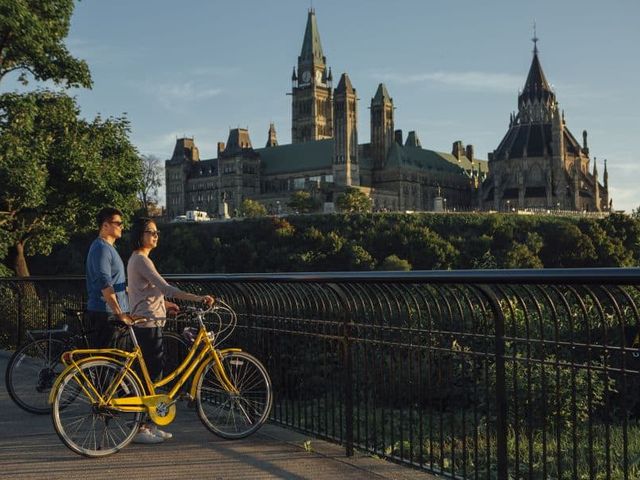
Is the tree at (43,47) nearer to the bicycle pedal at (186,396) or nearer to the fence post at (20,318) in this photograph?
the fence post at (20,318)

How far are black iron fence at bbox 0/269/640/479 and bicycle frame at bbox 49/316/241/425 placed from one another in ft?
3.38

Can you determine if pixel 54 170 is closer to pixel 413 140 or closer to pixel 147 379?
pixel 147 379

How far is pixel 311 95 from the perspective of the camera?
18538cm

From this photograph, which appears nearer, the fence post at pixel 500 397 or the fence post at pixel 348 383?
the fence post at pixel 500 397

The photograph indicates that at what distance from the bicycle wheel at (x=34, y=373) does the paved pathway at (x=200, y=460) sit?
103 cm

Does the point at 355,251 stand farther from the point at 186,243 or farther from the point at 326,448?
the point at 326,448

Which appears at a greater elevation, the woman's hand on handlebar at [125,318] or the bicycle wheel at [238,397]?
the woman's hand on handlebar at [125,318]

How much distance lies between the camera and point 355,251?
Answer: 105562 millimetres

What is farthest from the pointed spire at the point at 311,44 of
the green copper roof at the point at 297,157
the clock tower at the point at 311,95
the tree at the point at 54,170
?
the tree at the point at 54,170

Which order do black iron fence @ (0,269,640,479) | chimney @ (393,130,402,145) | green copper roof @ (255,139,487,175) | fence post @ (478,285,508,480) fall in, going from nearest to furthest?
1. black iron fence @ (0,269,640,479)
2. fence post @ (478,285,508,480)
3. green copper roof @ (255,139,487,175)
4. chimney @ (393,130,402,145)

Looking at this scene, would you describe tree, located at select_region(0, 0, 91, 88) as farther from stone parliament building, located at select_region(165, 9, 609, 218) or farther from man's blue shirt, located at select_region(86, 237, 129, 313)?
stone parliament building, located at select_region(165, 9, 609, 218)

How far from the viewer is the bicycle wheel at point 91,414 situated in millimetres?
7520

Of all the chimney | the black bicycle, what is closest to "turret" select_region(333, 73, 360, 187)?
the chimney

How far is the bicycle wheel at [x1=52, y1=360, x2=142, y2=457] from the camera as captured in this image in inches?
296
